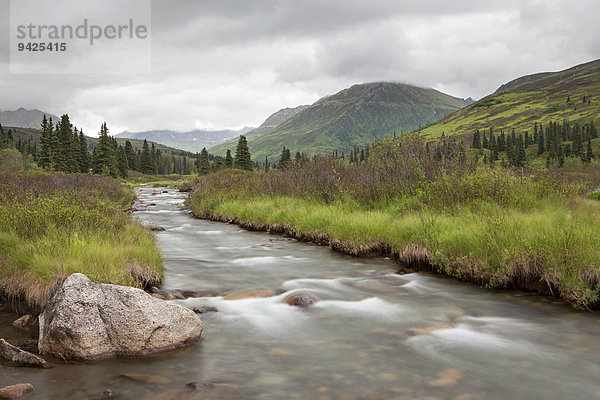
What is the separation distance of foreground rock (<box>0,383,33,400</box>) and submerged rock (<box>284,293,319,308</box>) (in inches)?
173

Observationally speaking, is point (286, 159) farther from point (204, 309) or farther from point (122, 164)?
point (122, 164)

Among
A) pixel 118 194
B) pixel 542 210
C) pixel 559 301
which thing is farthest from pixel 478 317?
pixel 118 194

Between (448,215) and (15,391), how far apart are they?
9.94m

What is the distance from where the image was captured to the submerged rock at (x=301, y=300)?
749 cm

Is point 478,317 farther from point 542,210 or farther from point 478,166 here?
point 478,166

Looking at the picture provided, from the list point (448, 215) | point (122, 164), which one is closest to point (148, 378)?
A: point (448, 215)

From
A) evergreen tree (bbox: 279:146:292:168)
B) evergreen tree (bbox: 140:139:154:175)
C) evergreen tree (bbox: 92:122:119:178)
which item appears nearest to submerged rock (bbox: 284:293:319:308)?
evergreen tree (bbox: 279:146:292:168)

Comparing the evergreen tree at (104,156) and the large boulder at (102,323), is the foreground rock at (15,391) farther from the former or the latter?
the evergreen tree at (104,156)

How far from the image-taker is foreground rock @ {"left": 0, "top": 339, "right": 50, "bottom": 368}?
4.53 meters

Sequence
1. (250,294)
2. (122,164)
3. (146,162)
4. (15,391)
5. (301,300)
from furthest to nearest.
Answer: (146,162) < (122,164) < (250,294) < (301,300) < (15,391)

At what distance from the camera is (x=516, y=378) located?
454 cm

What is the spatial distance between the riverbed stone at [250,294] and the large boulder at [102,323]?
8.28 feet

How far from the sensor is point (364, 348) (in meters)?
5.41

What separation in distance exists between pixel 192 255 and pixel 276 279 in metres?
3.88
